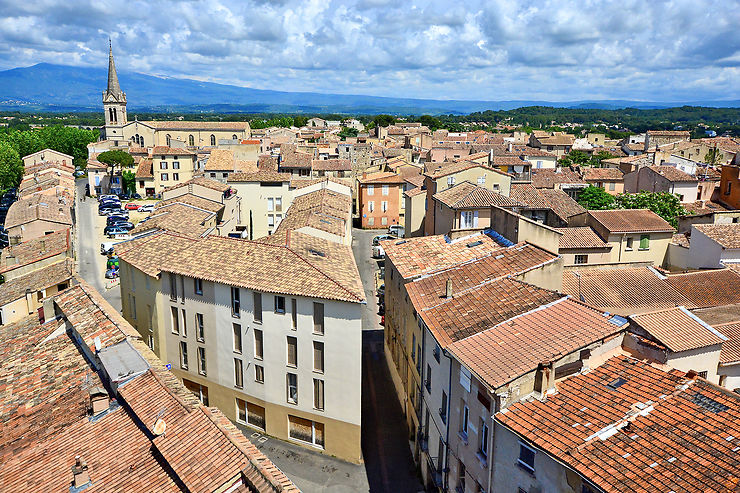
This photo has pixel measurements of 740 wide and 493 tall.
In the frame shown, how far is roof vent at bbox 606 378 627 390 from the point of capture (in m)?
17.5

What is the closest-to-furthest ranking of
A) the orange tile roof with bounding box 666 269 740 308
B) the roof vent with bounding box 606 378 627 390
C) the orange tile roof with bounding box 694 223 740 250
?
the roof vent with bounding box 606 378 627 390 → the orange tile roof with bounding box 666 269 740 308 → the orange tile roof with bounding box 694 223 740 250

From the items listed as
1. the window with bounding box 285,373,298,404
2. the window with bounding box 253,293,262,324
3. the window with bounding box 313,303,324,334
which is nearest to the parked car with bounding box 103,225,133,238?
the window with bounding box 253,293,262,324

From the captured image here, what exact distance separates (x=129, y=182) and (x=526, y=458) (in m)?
94.4

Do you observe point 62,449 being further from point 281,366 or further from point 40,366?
point 281,366

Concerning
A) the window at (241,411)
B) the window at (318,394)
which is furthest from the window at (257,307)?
the window at (241,411)

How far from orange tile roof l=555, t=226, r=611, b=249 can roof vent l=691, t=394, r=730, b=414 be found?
2980 cm

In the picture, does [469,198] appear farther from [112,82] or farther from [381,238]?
[112,82]

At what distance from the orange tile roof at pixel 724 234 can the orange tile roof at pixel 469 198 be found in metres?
14.0

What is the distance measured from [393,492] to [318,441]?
497 centimetres

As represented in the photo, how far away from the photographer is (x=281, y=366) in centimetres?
2912

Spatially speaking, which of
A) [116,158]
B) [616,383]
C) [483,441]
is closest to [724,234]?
[616,383]

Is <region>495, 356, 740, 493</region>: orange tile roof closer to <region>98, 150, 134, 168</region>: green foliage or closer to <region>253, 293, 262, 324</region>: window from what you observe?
<region>253, 293, 262, 324</region>: window

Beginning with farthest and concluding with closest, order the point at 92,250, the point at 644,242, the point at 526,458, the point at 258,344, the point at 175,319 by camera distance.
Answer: the point at 92,250
the point at 644,242
the point at 175,319
the point at 258,344
the point at 526,458

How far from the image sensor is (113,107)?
5394 inches
